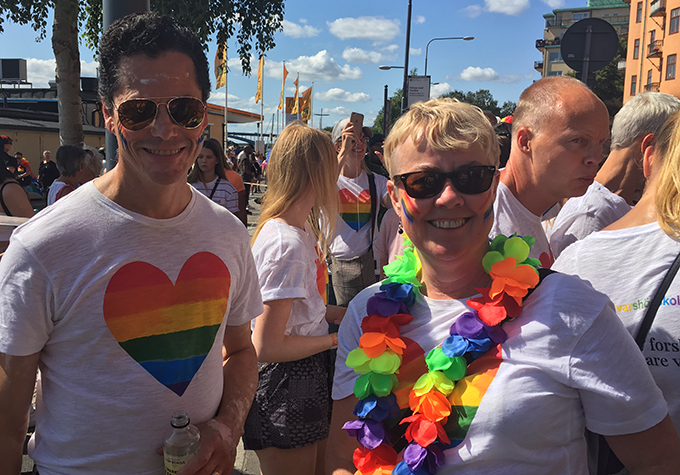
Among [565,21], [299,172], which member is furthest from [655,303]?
[565,21]

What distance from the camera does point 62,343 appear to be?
61.4 inches

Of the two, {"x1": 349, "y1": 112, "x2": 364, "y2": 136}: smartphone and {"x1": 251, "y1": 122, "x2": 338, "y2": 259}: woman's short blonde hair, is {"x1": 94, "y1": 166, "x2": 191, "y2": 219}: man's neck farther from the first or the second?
{"x1": 349, "y1": 112, "x2": 364, "y2": 136}: smartphone

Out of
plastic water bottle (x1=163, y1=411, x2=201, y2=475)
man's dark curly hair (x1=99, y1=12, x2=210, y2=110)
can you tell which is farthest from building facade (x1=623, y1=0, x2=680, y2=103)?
plastic water bottle (x1=163, y1=411, x2=201, y2=475)

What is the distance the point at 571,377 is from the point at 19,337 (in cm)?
154

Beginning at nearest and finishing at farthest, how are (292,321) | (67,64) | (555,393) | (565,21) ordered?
(555,393) < (292,321) < (67,64) < (565,21)

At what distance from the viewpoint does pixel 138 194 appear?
5.47 ft

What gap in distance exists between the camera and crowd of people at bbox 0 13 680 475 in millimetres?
1361

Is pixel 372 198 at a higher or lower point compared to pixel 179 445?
higher

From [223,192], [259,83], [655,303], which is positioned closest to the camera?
[655,303]

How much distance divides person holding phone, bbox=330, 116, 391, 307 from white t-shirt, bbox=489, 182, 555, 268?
94.8 inches

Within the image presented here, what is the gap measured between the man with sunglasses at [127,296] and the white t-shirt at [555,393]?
2.88 feet

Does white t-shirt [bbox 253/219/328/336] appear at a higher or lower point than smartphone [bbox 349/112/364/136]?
lower

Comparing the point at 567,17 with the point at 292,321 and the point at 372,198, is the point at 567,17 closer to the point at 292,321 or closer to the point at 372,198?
the point at 372,198

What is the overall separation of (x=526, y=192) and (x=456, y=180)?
118 centimetres
